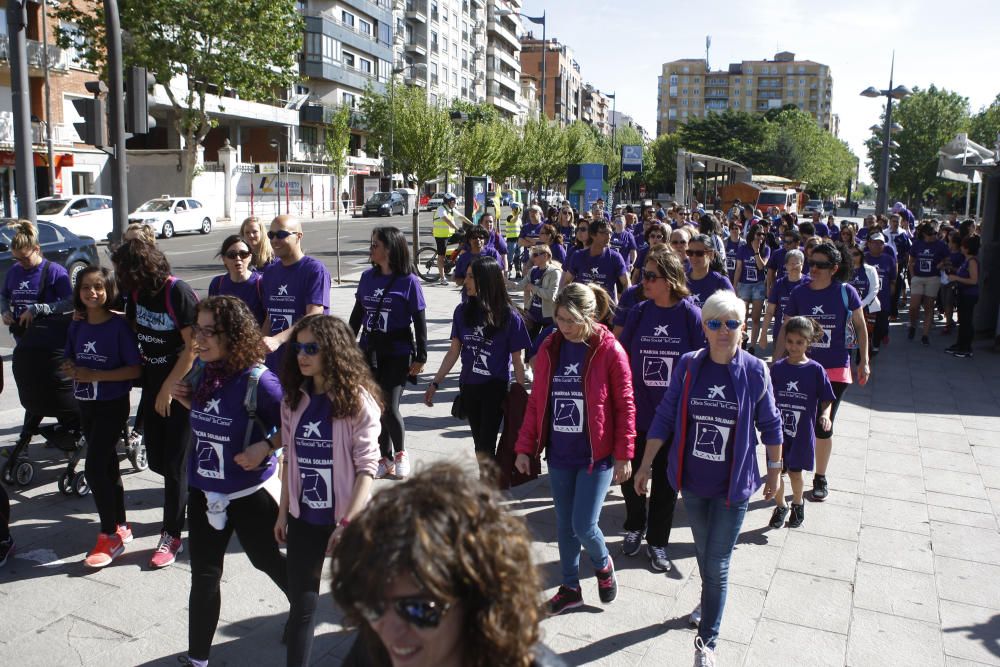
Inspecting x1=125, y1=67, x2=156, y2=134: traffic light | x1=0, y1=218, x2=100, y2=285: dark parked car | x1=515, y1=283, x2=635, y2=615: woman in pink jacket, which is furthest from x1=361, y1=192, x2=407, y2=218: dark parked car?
x1=515, y1=283, x2=635, y2=615: woman in pink jacket

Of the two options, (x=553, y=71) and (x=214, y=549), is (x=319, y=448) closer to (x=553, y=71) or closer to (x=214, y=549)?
(x=214, y=549)

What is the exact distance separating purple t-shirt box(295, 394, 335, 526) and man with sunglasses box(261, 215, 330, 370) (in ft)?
7.25

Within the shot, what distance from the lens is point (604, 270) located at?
7.50m

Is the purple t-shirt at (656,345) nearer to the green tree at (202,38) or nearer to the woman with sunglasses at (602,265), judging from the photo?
the woman with sunglasses at (602,265)

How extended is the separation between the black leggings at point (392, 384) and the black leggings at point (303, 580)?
2.58 m

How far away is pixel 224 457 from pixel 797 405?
372cm

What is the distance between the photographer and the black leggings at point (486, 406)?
5172mm

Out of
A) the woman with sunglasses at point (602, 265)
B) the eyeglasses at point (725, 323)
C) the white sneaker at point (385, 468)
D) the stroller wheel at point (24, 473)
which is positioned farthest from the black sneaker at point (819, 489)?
the stroller wheel at point (24, 473)

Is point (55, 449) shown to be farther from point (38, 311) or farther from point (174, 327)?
point (174, 327)

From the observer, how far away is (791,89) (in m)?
165

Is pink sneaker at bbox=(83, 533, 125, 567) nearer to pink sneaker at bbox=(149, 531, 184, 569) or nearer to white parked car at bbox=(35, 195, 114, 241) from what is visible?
Answer: pink sneaker at bbox=(149, 531, 184, 569)

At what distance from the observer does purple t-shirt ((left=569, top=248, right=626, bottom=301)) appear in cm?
749

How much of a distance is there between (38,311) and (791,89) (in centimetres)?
17697

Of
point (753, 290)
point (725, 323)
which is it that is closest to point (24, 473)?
point (725, 323)
